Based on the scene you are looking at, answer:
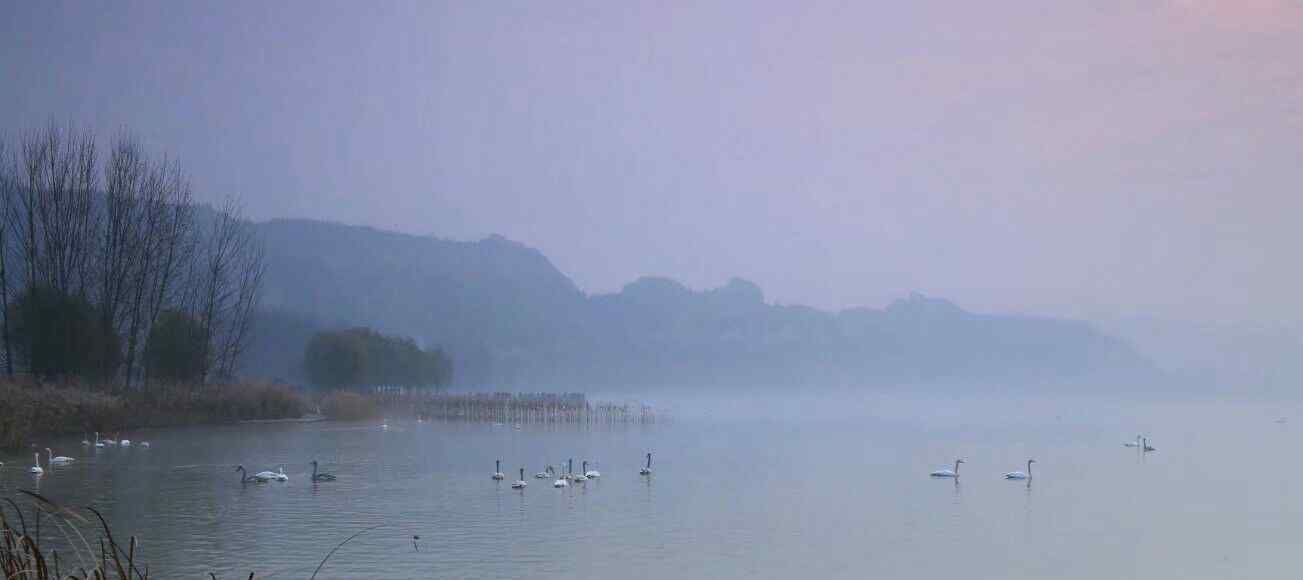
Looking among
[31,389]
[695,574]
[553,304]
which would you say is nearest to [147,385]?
[31,389]

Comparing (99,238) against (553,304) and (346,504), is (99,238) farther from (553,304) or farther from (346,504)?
(553,304)

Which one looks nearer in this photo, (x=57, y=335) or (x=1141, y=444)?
(x=57, y=335)

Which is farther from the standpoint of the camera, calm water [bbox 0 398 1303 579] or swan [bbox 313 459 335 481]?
swan [bbox 313 459 335 481]

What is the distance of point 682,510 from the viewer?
60.5 ft

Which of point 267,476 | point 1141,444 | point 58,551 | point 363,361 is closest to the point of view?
point 58,551

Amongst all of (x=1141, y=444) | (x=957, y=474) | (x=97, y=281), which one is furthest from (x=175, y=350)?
(x=1141, y=444)

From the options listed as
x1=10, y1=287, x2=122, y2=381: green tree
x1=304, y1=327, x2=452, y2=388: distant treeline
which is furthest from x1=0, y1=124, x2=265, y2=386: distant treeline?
x1=304, y1=327, x2=452, y2=388: distant treeline

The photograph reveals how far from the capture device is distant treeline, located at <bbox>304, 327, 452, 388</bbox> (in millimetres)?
56125

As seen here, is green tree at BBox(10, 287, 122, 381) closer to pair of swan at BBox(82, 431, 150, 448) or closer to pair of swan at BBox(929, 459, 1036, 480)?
pair of swan at BBox(82, 431, 150, 448)

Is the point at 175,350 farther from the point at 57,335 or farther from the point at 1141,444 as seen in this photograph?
the point at 1141,444

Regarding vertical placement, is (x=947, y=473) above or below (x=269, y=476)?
below

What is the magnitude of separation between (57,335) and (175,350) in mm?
5758

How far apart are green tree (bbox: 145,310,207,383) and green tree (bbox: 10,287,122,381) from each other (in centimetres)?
347

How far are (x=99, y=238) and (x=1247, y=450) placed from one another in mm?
37299
